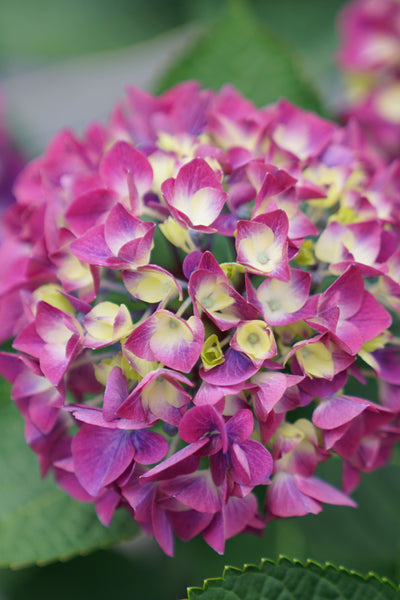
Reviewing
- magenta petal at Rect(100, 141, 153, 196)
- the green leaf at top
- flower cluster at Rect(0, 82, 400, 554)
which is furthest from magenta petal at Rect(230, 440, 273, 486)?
the green leaf at top

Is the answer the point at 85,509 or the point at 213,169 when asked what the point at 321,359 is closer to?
the point at 213,169

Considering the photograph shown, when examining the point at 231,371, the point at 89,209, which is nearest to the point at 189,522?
the point at 231,371

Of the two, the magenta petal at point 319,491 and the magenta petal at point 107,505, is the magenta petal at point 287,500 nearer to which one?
the magenta petal at point 319,491

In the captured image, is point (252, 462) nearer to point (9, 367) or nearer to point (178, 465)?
point (178, 465)

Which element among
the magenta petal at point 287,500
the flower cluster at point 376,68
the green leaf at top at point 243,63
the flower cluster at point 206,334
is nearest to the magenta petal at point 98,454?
the flower cluster at point 206,334

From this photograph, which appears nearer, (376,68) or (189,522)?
(189,522)
